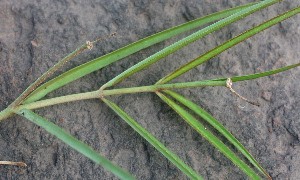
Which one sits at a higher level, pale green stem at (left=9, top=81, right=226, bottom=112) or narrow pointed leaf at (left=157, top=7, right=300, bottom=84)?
narrow pointed leaf at (left=157, top=7, right=300, bottom=84)

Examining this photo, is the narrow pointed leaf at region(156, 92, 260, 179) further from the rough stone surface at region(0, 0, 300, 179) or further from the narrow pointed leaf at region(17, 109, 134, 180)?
the narrow pointed leaf at region(17, 109, 134, 180)

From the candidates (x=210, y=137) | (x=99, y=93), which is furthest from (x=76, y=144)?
(x=210, y=137)

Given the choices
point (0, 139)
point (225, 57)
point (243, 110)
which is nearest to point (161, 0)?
point (225, 57)

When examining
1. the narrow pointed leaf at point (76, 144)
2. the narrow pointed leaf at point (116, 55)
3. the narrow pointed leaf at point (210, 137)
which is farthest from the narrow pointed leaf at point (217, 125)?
the narrow pointed leaf at point (76, 144)

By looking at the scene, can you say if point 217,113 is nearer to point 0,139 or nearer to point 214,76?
point 214,76

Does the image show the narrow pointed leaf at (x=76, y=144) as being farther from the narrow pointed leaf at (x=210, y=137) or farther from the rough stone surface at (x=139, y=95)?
the narrow pointed leaf at (x=210, y=137)

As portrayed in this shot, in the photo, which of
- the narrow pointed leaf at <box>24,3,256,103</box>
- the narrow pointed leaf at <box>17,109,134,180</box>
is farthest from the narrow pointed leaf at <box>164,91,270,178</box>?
the narrow pointed leaf at <box>17,109,134,180</box>
